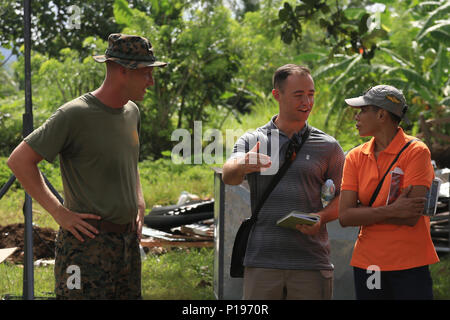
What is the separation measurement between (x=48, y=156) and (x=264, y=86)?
18.4 m

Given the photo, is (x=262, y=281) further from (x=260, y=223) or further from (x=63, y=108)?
(x=63, y=108)

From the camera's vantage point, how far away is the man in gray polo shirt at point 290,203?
3412mm

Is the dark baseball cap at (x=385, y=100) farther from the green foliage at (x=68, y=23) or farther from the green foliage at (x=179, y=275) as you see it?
the green foliage at (x=68, y=23)

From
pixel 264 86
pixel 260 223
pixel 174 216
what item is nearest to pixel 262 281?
pixel 260 223

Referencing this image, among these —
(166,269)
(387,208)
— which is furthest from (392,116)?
(166,269)

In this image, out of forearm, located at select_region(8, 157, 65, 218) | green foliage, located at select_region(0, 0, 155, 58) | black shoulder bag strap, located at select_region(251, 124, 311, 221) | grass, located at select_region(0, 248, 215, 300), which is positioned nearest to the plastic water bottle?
black shoulder bag strap, located at select_region(251, 124, 311, 221)

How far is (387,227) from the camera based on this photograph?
11.4 feet

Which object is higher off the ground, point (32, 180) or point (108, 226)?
point (32, 180)

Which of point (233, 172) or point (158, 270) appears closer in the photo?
point (233, 172)

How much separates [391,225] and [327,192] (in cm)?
39

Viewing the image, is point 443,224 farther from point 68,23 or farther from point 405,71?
point 68,23

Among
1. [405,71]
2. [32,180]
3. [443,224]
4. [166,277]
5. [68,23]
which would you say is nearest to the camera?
[32,180]

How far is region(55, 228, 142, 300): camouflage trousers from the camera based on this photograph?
335 cm

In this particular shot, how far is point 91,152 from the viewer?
332 centimetres
